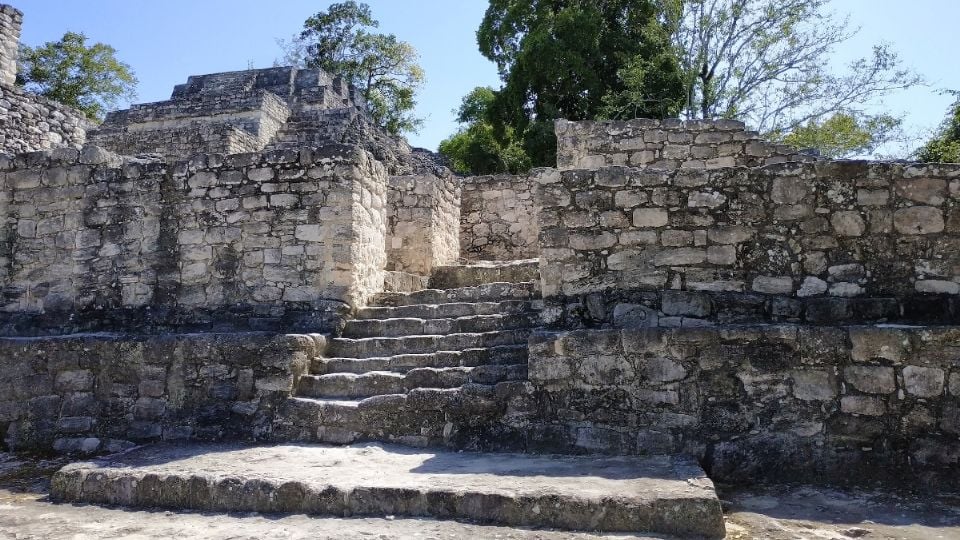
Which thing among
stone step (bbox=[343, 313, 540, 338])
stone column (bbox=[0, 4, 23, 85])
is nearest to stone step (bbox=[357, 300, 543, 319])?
stone step (bbox=[343, 313, 540, 338])

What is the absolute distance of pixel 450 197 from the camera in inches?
394

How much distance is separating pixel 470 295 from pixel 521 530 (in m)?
3.30

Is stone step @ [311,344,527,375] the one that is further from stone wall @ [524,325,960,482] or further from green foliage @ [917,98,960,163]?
green foliage @ [917,98,960,163]

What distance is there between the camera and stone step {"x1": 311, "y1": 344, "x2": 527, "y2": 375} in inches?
222

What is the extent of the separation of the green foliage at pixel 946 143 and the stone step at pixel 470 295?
44.0ft

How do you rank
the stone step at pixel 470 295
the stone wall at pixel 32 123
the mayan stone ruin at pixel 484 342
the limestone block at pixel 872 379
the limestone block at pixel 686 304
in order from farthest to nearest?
the stone wall at pixel 32 123 < the stone step at pixel 470 295 < the limestone block at pixel 686 304 < the limestone block at pixel 872 379 < the mayan stone ruin at pixel 484 342

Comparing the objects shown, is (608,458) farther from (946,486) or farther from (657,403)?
(946,486)

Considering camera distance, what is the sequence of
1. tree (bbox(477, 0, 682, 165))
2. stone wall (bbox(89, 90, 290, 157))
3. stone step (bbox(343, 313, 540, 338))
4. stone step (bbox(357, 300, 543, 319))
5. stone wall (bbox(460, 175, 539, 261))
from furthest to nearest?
tree (bbox(477, 0, 682, 165)) → stone wall (bbox(89, 90, 290, 157)) → stone wall (bbox(460, 175, 539, 261)) → stone step (bbox(357, 300, 543, 319)) → stone step (bbox(343, 313, 540, 338))

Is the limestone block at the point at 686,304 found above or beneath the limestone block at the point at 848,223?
beneath

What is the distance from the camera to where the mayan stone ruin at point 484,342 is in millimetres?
4508

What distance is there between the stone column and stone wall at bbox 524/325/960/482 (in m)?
14.6

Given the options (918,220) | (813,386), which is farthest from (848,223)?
(813,386)

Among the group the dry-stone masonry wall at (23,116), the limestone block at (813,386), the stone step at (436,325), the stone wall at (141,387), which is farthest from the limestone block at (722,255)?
the dry-stone masonry wall at (23,116)

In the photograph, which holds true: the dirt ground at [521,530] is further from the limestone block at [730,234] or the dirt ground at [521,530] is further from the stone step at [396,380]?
the limestone block at [730,234]
